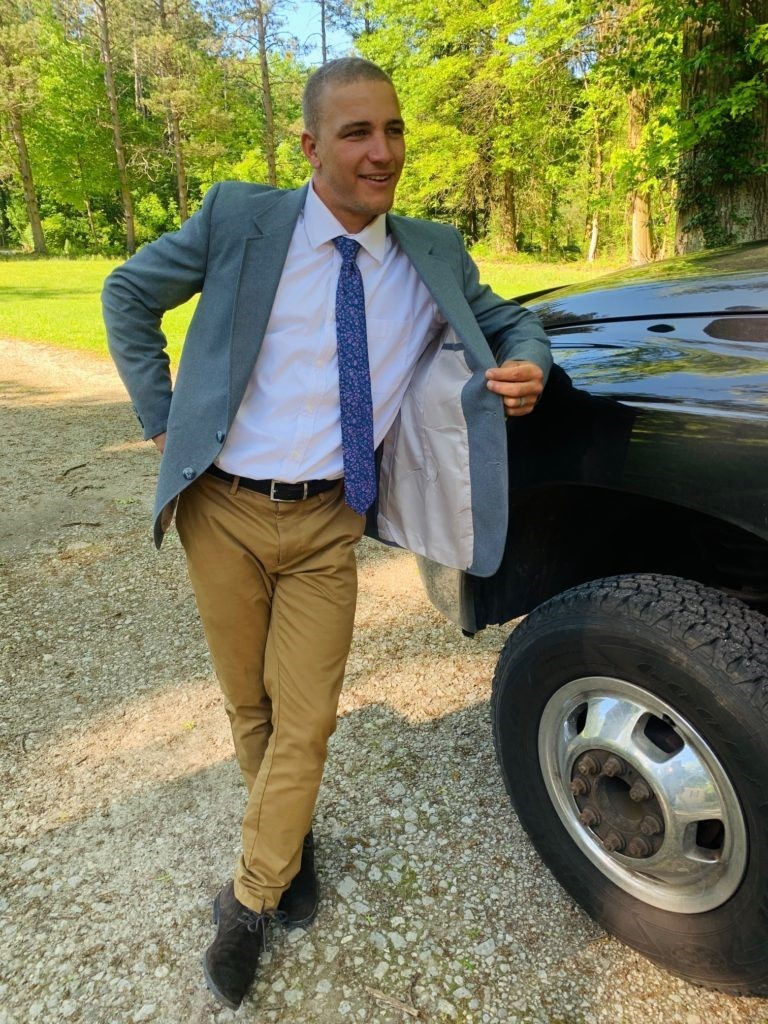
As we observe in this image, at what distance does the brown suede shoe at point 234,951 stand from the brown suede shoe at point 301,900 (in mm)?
86

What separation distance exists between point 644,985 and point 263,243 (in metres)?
1.97

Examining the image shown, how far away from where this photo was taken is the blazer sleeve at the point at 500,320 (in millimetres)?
1900

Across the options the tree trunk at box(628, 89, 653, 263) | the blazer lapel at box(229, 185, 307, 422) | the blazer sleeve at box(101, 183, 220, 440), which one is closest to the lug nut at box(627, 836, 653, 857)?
the blazer lapel at box(229, 185, 307, 422)

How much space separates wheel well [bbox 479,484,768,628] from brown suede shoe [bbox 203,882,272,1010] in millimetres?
976

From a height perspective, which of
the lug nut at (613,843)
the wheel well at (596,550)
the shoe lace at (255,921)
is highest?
the wheel well at (596,550)

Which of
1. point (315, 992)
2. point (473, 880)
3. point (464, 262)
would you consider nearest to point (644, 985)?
point (473, 880)

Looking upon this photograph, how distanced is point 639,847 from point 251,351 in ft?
4.73

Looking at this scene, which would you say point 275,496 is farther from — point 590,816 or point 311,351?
point 590,816

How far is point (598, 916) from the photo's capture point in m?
1.92

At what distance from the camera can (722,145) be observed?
8.15 metres

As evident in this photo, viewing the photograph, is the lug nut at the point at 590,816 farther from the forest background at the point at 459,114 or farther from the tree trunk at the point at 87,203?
the tree trunk at the point at 87,203

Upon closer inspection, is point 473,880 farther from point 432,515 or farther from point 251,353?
point 251,353

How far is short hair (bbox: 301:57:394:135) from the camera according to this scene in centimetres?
171

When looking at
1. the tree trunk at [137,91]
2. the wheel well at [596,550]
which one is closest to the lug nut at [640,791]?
the wheel well at [596,550]
